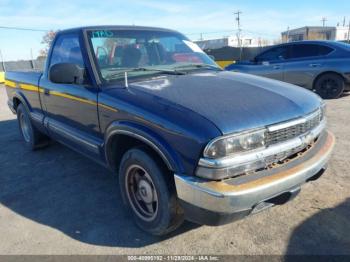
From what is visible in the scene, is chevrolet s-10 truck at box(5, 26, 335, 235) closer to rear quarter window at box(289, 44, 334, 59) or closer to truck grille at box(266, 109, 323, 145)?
truck grille at box(266, 109, 323, 145)

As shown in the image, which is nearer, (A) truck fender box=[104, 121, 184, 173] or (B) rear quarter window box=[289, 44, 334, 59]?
(A) truck fender box=[104, 121, 184, 173]

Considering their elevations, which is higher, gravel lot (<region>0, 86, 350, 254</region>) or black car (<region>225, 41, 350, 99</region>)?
black car (<region>225, 41, 350, 99</region>)

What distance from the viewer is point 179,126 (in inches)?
92.9

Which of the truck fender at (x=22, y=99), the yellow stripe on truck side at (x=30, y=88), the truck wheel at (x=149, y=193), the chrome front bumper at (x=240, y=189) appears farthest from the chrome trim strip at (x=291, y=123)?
the truck fender at (x=22, y=99)

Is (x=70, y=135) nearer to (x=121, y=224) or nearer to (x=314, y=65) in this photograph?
(x=121, y=224)

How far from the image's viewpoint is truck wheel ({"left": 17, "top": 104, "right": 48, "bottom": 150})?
5293mm

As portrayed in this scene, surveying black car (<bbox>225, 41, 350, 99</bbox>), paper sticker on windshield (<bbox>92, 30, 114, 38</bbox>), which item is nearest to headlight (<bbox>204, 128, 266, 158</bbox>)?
paper sticker on windshield (<bbox>92, 30, 114, 38</bbox>)

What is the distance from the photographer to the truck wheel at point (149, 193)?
2.59 metres

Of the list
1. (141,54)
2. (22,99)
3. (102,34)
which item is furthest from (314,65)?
(22,99)

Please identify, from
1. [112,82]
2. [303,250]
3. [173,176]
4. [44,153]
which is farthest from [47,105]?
[303,250]

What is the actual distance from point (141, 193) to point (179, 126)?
0.94 m

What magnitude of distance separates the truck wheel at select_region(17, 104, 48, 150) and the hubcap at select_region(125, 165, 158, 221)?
113 inches

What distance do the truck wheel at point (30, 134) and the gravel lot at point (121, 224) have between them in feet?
3.27

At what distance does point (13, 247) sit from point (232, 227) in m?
1.98
